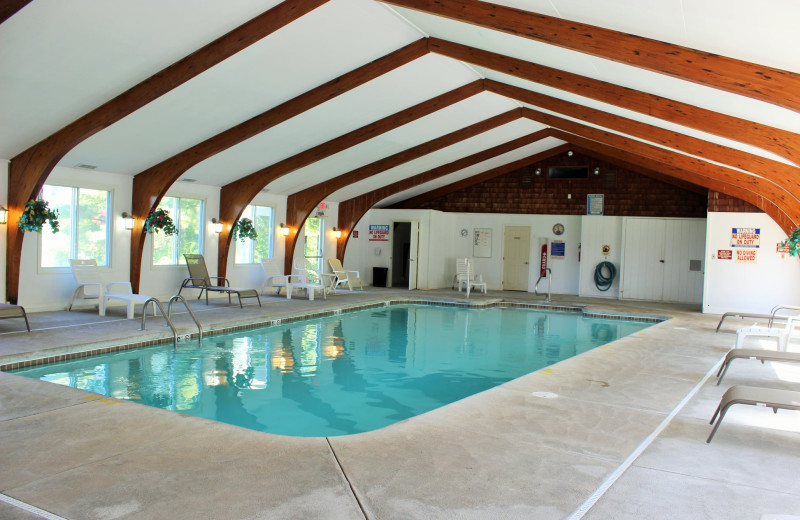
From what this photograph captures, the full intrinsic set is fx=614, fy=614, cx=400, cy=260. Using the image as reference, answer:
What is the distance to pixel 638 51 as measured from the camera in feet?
17.4

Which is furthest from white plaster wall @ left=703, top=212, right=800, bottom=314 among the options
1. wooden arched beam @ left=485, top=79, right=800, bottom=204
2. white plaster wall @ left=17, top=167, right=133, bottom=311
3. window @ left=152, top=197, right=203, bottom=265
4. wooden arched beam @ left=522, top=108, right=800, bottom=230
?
white plaster wall @ left=17, top=167, right=133, bottom=311

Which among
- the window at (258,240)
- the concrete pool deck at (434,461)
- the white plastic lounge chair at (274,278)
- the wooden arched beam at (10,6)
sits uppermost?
the wooden arched beam at (10,6)

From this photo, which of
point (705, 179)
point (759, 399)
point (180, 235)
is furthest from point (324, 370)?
point (705, 179)

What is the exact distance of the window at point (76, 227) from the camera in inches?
350

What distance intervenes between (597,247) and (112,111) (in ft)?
38.4

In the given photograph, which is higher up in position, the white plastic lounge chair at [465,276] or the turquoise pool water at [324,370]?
the white plastic lounge chair at [465,276]

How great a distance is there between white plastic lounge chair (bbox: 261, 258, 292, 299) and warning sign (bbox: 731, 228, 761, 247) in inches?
354

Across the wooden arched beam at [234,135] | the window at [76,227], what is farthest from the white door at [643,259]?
the window at [76,227]

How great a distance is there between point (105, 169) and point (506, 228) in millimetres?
10281

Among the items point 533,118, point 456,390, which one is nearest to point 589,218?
point 533,118

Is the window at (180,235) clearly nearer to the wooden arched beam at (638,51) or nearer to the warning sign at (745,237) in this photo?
the wooden arched beam at (638,51)

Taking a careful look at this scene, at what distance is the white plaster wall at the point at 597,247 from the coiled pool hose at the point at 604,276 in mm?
95

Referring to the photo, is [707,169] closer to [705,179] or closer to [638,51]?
[705,179]

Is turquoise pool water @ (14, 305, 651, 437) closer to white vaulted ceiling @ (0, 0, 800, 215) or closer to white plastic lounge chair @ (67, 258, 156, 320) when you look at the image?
white plastic lounge chair @ (67, 258, 156, 320)
